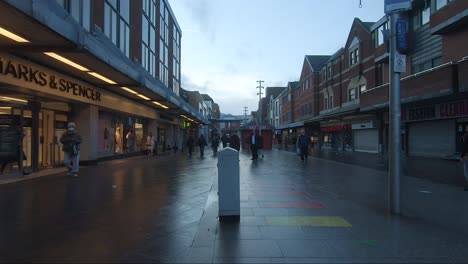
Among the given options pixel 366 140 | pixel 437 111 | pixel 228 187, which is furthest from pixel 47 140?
pixel 366 140

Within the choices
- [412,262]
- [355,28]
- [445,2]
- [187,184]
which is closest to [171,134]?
[355,28]

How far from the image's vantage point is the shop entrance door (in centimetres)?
1522

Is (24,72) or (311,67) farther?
(311,67)

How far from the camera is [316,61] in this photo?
5625 cm

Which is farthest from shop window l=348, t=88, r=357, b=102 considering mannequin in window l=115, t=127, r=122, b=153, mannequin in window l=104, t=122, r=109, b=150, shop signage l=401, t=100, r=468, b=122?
mannequin in window l=104, t=122, r=109, b=150

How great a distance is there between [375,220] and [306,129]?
4925 centimetres

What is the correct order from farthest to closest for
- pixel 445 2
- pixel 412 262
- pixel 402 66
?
pixel 445 2 → pixel 402 66 → pixel 412 262

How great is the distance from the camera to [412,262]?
15.4 ft

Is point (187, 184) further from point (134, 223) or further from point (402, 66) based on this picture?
point (402, 66)

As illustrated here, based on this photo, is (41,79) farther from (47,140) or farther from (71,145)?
(47,140)

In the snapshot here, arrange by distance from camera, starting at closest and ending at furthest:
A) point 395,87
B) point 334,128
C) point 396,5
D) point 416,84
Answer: point 396,5 < point 395,87 < point 416,84 < point 334,128

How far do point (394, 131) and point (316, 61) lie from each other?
166 ft

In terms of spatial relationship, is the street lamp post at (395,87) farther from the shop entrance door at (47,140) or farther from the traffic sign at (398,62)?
the shop entrance door at (47,140)

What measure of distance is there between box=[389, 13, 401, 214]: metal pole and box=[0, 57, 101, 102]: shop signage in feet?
32.4
